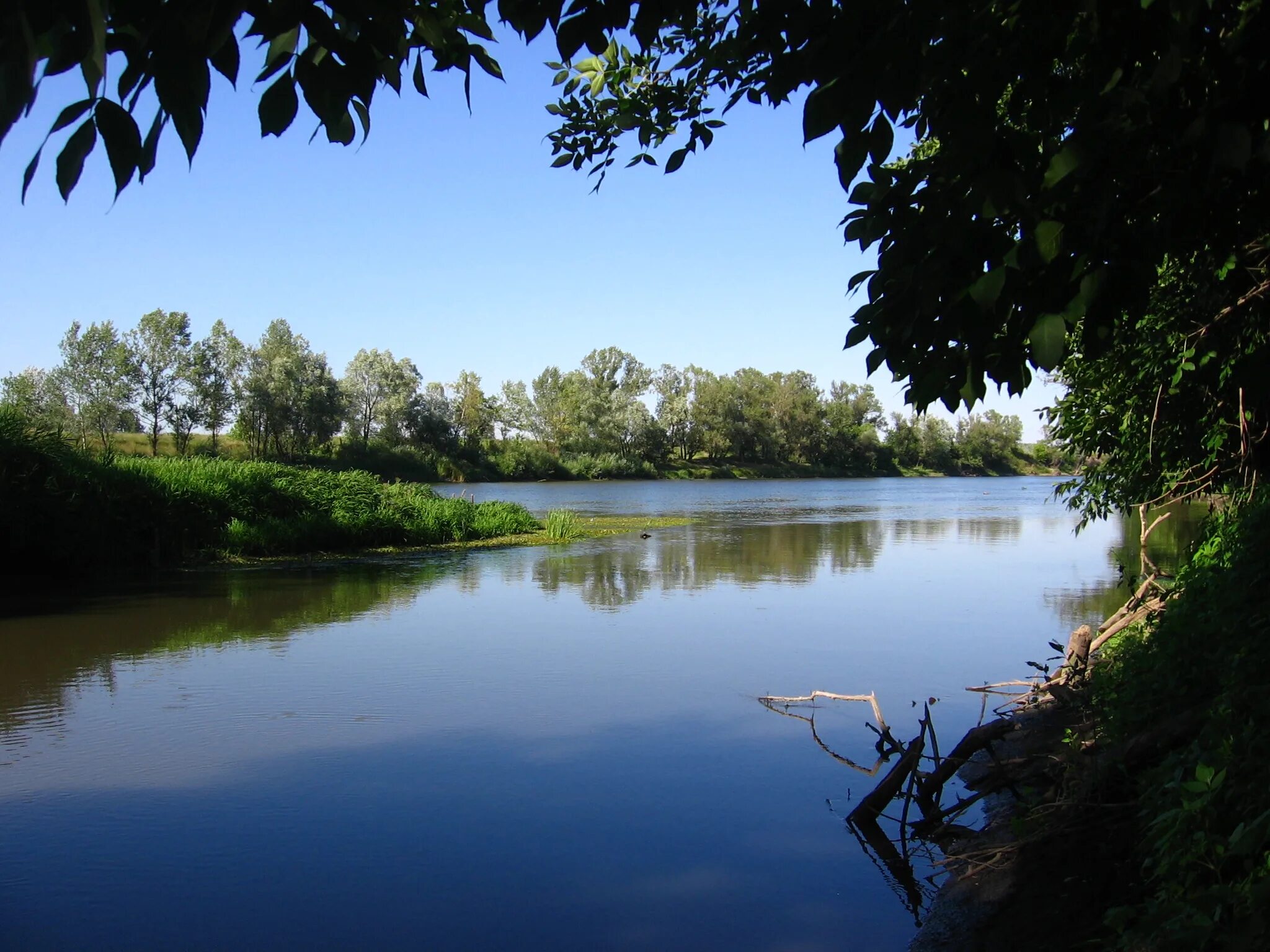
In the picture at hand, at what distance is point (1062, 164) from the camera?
2627 mm

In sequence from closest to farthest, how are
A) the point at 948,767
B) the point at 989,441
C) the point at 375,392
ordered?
the point at 948,767, the point at 375,392, the point at 989,441

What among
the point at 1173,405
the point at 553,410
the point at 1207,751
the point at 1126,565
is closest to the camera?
the point at 1207,751

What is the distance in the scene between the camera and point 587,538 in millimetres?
26703

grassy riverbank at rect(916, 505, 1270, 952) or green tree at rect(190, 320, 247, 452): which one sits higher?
green tree at rect(190, 320, 247, 452)

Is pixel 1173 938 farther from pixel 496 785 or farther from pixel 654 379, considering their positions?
pixel 654 379

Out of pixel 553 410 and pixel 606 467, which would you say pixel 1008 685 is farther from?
pixel 553 410

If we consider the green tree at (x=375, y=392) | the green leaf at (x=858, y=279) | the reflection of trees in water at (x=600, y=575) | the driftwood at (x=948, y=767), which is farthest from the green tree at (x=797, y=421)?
the green leaf at (x=858, y=279)

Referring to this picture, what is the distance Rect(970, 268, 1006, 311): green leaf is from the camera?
269 centimetres

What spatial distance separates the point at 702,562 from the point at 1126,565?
26.3 feet

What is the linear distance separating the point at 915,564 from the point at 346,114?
62.2 ft

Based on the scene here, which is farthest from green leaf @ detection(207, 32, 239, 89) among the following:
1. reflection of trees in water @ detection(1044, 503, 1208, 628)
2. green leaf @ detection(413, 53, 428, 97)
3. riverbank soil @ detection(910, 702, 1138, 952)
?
reflection of trees in water @ detection(1044, 503, 1208, 628)

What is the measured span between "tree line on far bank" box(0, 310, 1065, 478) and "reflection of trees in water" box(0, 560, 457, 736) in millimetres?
4982

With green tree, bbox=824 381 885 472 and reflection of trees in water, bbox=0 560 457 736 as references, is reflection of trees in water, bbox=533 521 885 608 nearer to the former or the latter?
reflection of trees in water, bbox=0 560 457 736

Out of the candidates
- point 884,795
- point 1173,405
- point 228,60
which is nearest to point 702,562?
point 1173,405
